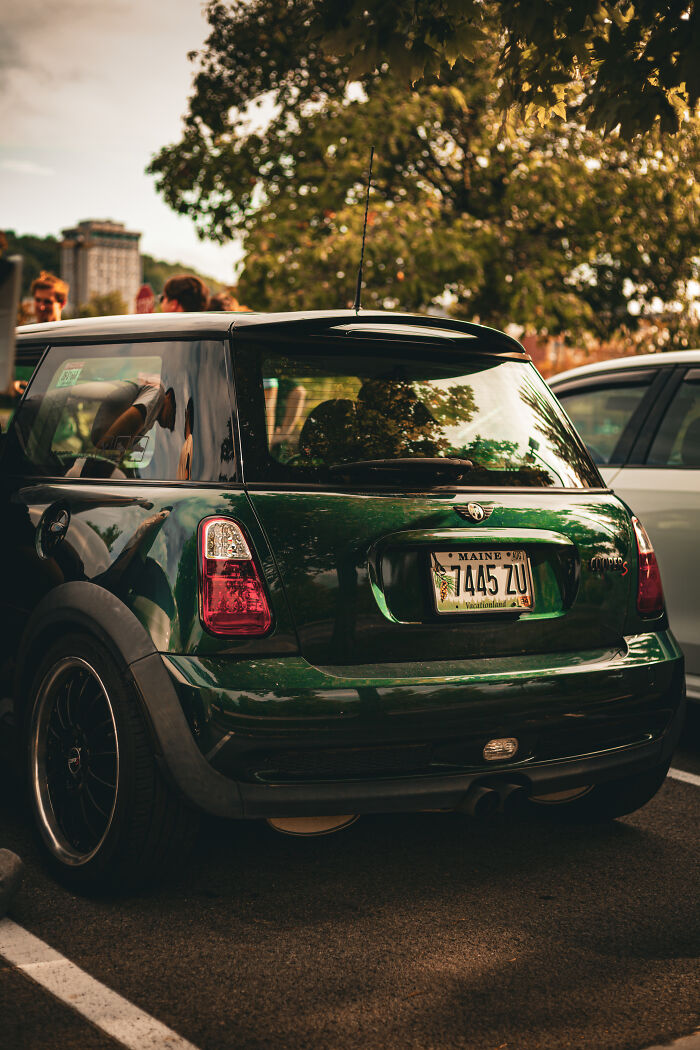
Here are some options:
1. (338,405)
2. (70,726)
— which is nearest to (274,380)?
(338,405)

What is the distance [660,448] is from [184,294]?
3288 mm

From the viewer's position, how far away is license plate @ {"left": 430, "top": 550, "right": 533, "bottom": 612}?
3.28 m

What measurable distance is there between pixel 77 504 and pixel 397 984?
65.3 inches

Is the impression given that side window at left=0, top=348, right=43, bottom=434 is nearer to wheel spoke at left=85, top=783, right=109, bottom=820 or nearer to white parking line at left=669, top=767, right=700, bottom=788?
wheel spoke at left=85, top=783, right=109, bottom=820

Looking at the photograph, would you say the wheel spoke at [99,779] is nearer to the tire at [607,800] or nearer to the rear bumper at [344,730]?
the rear bumper at [344,730]

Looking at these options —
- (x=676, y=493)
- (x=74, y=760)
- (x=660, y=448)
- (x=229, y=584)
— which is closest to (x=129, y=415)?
(x=229, y=584)

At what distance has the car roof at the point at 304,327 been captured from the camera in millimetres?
3434

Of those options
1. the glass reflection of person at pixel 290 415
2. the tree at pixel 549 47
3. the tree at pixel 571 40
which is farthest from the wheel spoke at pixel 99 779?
the tree at pixel 571 40

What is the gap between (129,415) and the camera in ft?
12.0

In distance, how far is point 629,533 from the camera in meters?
3.72

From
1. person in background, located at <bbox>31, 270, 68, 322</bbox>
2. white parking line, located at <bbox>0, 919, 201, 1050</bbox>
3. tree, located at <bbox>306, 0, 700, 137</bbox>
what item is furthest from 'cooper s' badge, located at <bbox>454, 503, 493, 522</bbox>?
person in background, located at <bbox>31, 270, 68, 322</bbox>

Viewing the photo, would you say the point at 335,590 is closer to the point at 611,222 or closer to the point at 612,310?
the point at 611,222

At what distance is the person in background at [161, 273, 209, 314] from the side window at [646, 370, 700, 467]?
3.18 m

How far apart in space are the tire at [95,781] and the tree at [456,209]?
1403 centimetres
